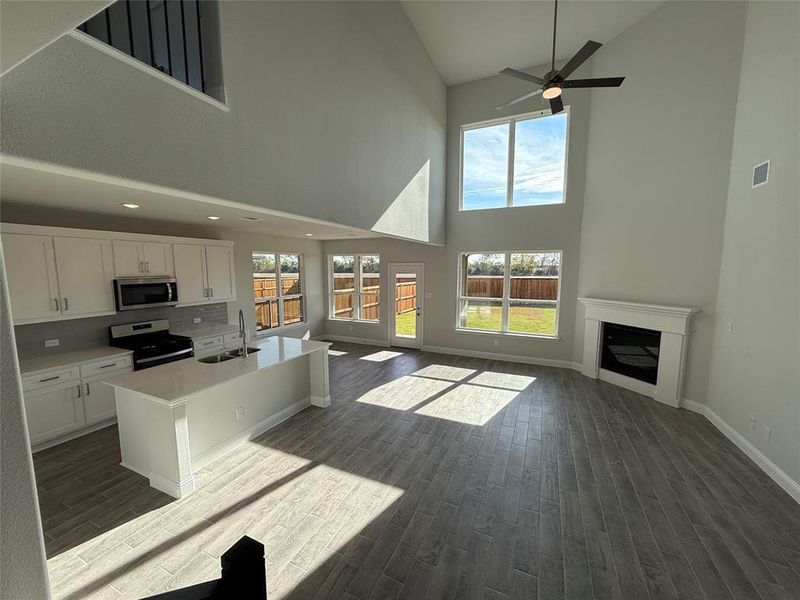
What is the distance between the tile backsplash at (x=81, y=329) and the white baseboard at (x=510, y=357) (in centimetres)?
464

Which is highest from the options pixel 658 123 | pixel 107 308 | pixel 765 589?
pixel 658 123

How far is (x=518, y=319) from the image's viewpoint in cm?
655

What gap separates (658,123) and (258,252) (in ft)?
22.3

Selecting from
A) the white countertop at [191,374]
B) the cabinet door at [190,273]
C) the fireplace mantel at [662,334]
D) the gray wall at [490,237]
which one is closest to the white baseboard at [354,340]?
the gray wall at [490,237]

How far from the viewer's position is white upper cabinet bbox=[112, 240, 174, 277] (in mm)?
4047

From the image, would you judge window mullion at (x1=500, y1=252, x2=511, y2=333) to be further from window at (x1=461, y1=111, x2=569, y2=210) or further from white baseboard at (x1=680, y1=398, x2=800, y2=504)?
white baseboard at (x1=680, y1=398, x2=800, y2=504)

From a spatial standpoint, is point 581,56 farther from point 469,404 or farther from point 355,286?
point 355,286

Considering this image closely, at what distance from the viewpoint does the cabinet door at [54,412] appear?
3.24 m

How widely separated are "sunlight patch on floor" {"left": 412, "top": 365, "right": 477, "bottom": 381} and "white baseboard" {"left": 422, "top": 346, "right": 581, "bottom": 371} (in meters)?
0.91

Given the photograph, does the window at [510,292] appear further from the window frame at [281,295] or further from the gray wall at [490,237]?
the window frame at [281,295]

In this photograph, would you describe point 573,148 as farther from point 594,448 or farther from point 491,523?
point 491,523

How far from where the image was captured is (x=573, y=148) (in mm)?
5766

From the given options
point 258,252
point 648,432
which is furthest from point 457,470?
point 258,252

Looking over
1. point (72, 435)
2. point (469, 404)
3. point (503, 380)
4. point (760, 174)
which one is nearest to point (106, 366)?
point (72, 435)
